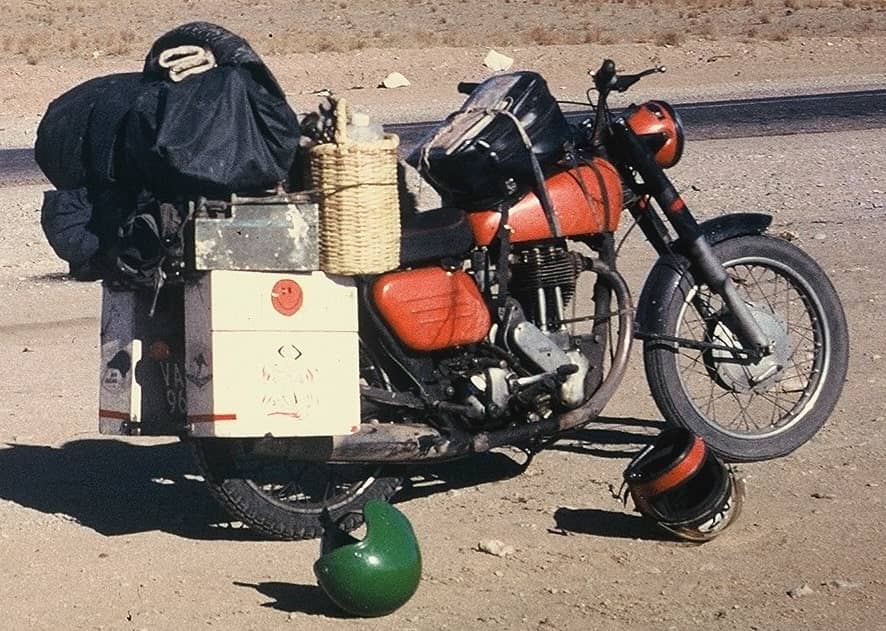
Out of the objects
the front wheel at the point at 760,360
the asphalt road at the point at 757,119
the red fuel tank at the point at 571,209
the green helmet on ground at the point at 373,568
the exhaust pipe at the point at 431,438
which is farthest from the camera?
the asphalt road at the point at 757,119

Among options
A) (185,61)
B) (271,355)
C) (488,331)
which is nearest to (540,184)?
(488,331)

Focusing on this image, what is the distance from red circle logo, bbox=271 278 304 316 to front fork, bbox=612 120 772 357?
1.51 meters

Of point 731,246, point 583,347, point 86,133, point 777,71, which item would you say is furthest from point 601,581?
point 777,71

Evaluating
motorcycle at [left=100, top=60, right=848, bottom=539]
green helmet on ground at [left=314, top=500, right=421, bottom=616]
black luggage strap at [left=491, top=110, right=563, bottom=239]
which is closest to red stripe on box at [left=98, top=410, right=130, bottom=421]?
motorcycle at [left=100, top=60, right=848, bottom=539]

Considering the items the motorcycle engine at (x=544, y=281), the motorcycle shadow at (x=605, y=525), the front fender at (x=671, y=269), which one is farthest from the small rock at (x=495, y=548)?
the front fender at (x=671, y=269)

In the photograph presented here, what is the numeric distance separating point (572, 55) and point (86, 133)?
26219 mm

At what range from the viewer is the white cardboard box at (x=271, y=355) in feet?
17.4

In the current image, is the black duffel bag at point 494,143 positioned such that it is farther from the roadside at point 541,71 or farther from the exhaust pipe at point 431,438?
the roadside at point 541,71

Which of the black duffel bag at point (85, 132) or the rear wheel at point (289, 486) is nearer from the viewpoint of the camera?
the black duffel bag at point (85, 132)

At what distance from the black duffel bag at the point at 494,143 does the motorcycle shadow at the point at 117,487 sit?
4.65 feet

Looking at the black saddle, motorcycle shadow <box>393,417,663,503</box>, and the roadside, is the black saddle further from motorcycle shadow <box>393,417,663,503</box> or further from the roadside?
the roadside

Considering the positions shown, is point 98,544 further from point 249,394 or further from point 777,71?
point 777,71

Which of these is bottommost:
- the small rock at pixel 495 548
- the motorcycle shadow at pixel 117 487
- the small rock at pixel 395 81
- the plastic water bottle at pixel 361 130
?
the small rock at pixel 395 81

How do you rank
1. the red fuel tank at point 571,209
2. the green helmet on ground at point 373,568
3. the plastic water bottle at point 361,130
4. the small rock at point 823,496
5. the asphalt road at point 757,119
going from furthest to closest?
the asphalt road at point 757,119 < the small rock at point 823,496 < the red fuel tank at point 571,209 < the plastic water bottle at point 361,130 < the green helmet on ground at point 373,568
